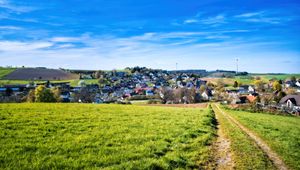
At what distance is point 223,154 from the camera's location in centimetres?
1331

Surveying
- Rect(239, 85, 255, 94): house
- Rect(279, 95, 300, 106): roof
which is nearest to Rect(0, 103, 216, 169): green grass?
Rect(279, 95, 300, 106): roof

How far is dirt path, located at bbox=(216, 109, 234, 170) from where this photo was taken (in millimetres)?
11387

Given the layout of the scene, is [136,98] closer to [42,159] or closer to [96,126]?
[96,126]

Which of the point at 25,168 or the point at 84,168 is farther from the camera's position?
the point at 84,168

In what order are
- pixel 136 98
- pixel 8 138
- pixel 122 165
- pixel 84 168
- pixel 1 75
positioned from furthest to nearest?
pixel 1 75 < pixel 136 98 < pixel 8 138 < pixel 122 165 < pixel 84 168

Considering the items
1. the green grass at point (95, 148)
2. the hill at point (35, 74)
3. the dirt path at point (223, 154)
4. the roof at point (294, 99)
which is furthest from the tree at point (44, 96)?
the roof at point (294, 99)

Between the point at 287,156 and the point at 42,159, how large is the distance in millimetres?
12762

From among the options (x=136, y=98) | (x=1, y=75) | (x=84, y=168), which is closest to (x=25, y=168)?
(x=84, y=168)

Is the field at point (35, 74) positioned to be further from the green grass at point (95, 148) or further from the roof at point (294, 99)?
the green grass at point (95, 148)

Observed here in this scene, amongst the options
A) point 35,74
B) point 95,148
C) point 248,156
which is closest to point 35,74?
point 35,74

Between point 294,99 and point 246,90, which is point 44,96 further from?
point 246,90

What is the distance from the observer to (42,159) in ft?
31.4

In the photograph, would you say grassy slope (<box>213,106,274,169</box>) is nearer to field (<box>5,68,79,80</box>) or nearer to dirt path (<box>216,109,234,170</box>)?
dirt path (<box>216,109,234,170</box>)

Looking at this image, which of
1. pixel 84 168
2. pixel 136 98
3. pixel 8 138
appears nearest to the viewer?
pixel 84 168
